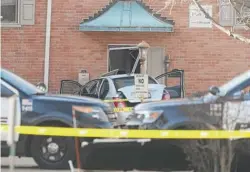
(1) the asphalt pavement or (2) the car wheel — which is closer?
(2) the car wheel

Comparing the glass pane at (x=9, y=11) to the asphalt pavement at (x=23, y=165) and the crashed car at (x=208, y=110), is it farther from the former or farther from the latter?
the crashed car at (x=208, y=110)

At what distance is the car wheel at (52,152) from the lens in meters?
8.34

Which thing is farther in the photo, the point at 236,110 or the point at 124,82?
the point at 124,82

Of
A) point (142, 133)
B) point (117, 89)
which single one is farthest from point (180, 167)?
point (117, 89)

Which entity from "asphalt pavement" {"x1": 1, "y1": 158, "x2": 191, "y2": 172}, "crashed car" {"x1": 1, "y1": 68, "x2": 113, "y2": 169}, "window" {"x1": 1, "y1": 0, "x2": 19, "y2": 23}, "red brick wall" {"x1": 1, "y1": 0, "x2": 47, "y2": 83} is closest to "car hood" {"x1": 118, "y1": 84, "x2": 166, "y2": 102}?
"asphalt pavement" {"x1": 1, "y1": 158, "x2": 191, "y2": 172}

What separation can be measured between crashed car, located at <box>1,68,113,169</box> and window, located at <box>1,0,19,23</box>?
33.0 feet

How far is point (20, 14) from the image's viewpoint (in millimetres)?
18188

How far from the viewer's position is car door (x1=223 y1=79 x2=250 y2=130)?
7.62 metres

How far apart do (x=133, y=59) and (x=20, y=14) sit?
12.7 feet

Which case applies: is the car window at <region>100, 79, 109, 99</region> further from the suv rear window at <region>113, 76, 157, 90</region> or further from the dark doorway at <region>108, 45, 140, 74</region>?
the dark doorway at <region>108, 45, 140, 74</region>

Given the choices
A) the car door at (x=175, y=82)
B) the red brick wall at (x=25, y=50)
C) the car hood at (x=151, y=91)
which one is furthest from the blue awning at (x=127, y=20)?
the car hood at (x=151, y=91)

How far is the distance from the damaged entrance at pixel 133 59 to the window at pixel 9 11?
3.19 meters

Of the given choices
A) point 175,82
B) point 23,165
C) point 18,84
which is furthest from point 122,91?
point 18,84

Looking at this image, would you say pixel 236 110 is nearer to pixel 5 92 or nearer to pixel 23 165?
pixel 5 92
